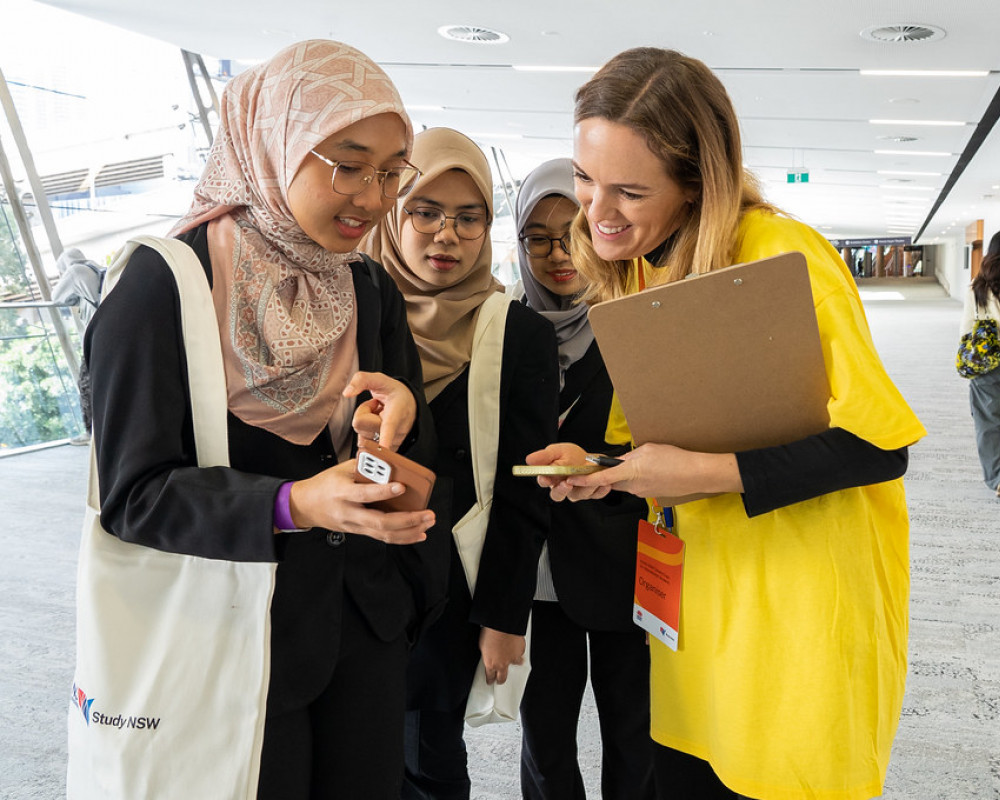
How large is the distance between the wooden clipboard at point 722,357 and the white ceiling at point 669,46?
4.30m

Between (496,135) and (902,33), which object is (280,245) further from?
(496,135)

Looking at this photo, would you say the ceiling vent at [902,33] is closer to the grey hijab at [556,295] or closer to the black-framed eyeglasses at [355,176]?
the grey hijab at [556,295]

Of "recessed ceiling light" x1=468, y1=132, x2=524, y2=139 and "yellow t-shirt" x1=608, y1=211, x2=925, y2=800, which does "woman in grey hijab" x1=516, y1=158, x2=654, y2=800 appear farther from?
"recessed ceiling light" x1=468, y1=132, x2=524, y2=139

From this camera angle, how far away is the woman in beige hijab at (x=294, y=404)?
1169 mm

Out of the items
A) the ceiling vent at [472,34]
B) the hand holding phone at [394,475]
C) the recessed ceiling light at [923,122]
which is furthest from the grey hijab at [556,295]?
the recessed ceiling light at [923,122]

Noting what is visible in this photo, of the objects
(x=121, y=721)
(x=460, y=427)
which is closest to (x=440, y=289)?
(x=460, y=427)

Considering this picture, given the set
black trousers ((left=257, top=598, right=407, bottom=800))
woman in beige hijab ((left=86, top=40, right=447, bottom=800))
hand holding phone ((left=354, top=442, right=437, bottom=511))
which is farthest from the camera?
black trousers ((left=257, top=598, right=407, bottom=800))

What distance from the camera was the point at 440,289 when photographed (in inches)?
80.3

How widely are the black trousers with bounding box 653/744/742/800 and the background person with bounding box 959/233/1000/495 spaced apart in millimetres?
4954

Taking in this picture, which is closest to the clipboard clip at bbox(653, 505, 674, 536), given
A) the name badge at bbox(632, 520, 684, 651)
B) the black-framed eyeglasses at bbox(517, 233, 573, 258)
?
the name badge at bbox(632, 520, 684, 651)

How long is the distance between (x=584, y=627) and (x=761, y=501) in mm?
788

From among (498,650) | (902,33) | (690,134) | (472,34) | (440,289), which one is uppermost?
(472,34)

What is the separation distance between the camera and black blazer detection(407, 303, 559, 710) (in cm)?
184

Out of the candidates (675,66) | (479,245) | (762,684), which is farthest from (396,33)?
(762,684)
